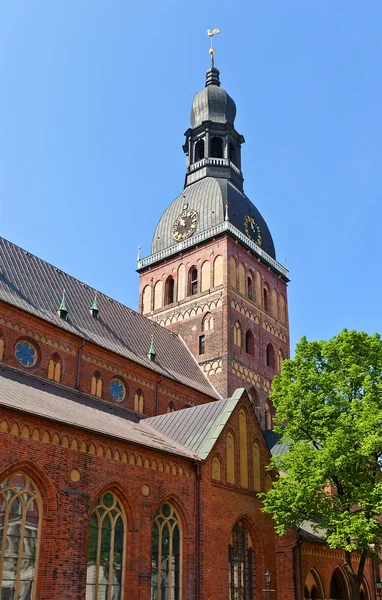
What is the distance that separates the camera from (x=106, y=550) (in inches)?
740

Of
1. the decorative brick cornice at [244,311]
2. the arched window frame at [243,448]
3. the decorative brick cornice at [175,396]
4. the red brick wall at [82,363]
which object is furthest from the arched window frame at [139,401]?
the decorative brick cornice at [244,311]

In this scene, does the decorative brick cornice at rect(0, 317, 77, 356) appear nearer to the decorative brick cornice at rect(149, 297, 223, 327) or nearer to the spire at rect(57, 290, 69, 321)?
the spire at rect(57, 290, 69, 321)

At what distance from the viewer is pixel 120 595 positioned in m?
18.9

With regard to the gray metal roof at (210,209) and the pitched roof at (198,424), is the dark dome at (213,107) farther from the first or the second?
the pitched roof at (198,424)

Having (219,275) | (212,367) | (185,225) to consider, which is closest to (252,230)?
(185,225)

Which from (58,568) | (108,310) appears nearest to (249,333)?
(108,310)

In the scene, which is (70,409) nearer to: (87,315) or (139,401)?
(139,401)

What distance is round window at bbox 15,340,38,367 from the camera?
25.2 metres

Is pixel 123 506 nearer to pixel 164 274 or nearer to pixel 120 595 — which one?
pixel 120 595

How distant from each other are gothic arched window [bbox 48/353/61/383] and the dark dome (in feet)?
93.7

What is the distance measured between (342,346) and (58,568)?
13631mm

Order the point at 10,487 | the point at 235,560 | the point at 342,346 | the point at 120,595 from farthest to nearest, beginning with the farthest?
the point at 342,346, the point at 235,560, the point at 120,595, the point at 10,487

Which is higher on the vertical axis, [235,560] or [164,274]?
[164,274]

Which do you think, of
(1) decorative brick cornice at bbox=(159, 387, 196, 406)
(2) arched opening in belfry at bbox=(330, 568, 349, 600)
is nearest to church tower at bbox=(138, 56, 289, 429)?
(1) decorative brick cornice at bbox=(159, 387, 196, 406)
